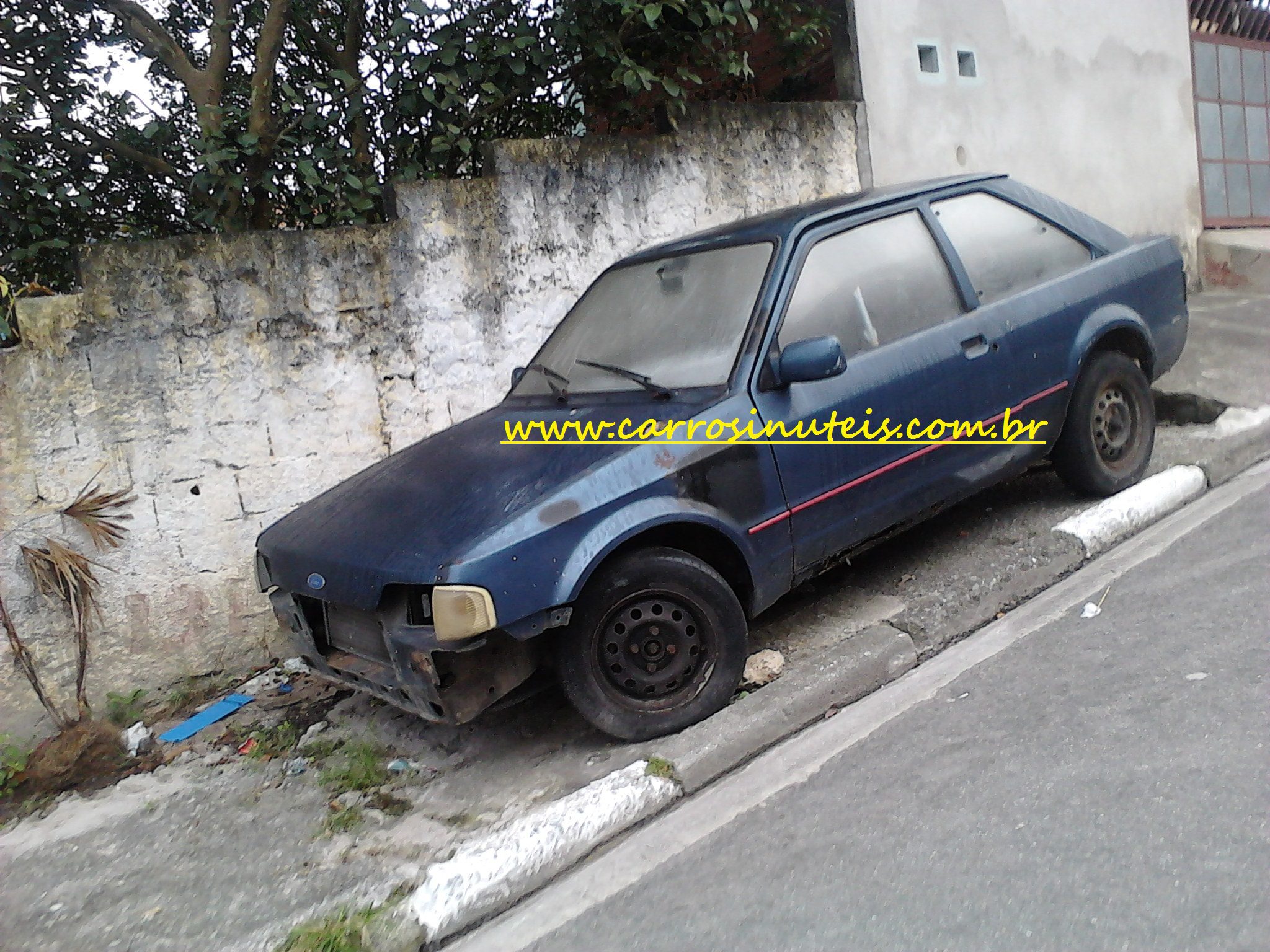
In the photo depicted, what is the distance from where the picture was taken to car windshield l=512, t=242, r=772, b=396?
3.65 meters

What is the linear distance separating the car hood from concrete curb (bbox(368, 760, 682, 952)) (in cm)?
80

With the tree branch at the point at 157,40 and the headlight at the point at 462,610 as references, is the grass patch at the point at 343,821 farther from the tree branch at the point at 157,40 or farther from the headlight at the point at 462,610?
the tree branch at the point at 157,40

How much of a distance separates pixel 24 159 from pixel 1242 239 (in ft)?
29.9

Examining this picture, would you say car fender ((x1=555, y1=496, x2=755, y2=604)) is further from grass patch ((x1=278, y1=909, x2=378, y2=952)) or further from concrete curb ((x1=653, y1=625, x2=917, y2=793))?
grass patch ((x1=278, y1=909, x2=378, y2=952))

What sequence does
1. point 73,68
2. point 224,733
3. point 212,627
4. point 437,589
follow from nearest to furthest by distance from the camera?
point 437,589 → point 224,733 → point 212,627 → point 73,68

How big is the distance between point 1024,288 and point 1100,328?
43cm

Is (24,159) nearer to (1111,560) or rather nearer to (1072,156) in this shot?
(1111,560)

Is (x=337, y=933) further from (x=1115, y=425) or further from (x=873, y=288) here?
(x=1115, y=425)

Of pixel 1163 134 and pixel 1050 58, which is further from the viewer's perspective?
pixel 1163 134

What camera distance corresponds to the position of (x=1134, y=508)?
14.6ft

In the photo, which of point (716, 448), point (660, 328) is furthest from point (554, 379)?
point (716, 448)

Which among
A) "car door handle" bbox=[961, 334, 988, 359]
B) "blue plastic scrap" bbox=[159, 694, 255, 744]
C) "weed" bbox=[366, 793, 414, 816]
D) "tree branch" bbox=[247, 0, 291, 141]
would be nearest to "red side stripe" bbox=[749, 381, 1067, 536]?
"car door handle" bbox=[961, 334, 988, 359]

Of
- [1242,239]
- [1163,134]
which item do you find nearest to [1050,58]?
[1163,134]

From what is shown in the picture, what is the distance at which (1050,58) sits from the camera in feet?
25.3
